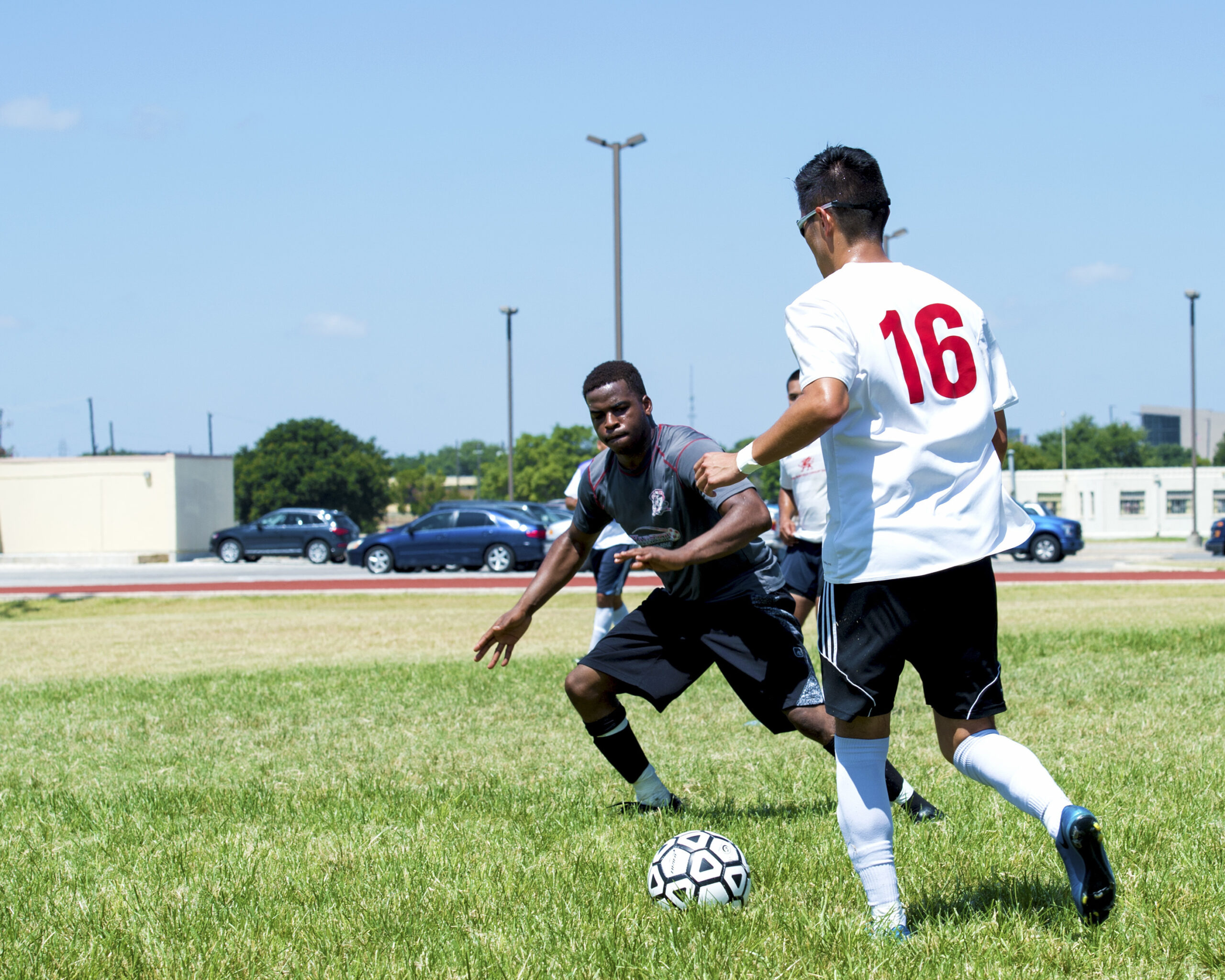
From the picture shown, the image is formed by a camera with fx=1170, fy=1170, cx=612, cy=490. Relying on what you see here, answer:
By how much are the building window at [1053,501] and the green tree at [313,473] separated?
42257 millimetres

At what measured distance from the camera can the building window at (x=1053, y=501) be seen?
7488cm

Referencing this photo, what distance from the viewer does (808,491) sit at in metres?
7.72

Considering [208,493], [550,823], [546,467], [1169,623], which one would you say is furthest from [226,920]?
[546,467]

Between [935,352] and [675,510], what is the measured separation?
5.38ft

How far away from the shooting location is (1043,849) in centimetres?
409

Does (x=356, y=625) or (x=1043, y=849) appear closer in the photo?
(x=1043, y=849)

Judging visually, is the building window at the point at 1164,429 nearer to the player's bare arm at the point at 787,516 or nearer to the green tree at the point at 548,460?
the green tree at the point at 548,460

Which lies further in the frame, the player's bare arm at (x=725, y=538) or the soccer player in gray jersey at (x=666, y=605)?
the soccer player in gray jersey at (x=666, y=605)

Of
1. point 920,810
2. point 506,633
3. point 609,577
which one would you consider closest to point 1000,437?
point 920,810

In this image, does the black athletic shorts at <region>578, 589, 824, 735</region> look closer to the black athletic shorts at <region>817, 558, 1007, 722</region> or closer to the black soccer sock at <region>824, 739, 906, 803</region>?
the black soccer sock at <region>824, 739, 906, 803</region>

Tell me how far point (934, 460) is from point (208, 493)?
143 ft

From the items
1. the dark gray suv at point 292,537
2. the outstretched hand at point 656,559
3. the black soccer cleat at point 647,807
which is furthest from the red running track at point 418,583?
the outstretched hand at point 656,559

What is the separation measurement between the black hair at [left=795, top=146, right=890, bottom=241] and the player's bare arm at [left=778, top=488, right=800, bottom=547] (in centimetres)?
469

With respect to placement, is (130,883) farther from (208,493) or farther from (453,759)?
(208,493)
